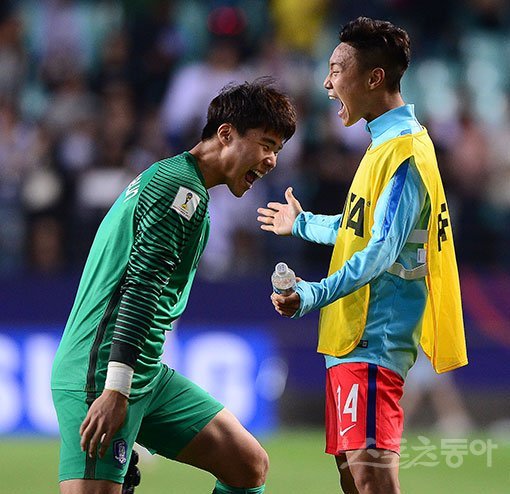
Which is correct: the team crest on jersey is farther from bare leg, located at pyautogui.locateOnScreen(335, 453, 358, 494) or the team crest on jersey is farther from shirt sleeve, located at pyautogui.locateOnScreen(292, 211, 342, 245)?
bare leg, located at pyautogui.locateOnScreen(335, 453, 358, 494)

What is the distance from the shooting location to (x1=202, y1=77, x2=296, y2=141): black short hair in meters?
4.81

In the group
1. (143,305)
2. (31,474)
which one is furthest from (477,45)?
(143,305)

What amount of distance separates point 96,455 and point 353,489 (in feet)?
3.95

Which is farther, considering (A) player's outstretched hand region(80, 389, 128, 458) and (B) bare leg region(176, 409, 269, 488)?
(B) bare leg region(176, 409, 269, 488)

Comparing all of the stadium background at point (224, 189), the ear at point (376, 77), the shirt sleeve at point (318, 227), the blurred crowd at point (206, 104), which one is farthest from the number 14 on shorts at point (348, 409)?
the blurred crowd at point (206, 104)

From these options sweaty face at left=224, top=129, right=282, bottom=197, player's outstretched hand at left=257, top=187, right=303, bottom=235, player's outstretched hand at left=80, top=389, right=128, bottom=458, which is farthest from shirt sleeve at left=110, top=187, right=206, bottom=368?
player's outstretched hand at left=257, top=187, right=303, bottom=235

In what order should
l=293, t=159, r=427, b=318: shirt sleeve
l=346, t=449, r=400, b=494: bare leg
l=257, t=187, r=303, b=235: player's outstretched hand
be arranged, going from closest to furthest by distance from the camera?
l=293, t=159, r=427, b=318: shirt sleeve → l=346, t=449, r=400, b=494: bare leg → l=257, t=187, r=303, b=235: player's outstretched hand

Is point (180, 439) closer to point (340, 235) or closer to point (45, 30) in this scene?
point (340, 235)

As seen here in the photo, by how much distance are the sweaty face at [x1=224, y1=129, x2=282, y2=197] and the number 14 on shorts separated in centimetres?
90

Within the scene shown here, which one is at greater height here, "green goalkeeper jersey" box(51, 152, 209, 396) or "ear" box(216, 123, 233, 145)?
"ear" box(216, 123, 233, 145)

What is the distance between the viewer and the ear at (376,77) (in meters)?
4.96

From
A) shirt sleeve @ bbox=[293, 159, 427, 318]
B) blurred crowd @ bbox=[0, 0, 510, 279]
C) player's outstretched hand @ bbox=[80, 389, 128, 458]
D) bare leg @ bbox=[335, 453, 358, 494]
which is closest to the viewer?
player's outstretched hand @ bbox=[80, 389, 128, 458]

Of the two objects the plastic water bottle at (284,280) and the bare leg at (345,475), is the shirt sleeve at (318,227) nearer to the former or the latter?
the plastic water bottle at (284,280)

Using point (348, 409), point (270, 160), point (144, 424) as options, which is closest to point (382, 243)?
point (270, 160)
